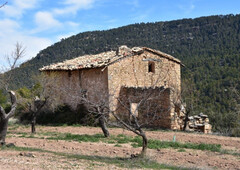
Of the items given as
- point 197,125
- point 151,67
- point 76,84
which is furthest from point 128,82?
point 197,125

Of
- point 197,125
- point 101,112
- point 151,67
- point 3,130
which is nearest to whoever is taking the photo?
point 3,130

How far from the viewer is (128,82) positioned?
2022 cm

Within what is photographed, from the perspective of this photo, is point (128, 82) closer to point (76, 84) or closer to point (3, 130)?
point (76, 84)

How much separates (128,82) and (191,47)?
27.3 meters

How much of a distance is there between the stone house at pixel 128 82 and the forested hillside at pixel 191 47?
6465mm

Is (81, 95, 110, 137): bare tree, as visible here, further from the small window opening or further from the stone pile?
the small window opening

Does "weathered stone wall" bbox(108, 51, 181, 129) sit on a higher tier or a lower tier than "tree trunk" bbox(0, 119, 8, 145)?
higher

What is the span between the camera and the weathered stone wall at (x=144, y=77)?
17.9m

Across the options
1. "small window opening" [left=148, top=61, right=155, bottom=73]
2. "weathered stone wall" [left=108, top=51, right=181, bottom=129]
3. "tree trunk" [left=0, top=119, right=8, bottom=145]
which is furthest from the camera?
"small window opening" [left=148, top=61, right=155, bottom=73]

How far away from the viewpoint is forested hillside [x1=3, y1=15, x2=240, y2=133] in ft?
103

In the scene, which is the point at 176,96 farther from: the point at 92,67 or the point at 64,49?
the point at 64,49

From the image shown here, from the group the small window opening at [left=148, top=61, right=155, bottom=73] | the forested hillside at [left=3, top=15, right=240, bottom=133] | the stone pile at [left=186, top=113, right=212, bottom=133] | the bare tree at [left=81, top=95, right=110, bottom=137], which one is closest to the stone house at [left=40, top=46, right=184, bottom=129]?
the small window opening at [left=148, top=61, right=155, bottom=73]

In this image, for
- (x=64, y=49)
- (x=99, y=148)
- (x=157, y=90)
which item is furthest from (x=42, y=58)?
(x=99, y=148)

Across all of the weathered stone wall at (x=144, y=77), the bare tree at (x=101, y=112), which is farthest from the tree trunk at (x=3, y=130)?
the weathered stone wall at (x=144, y=77)
